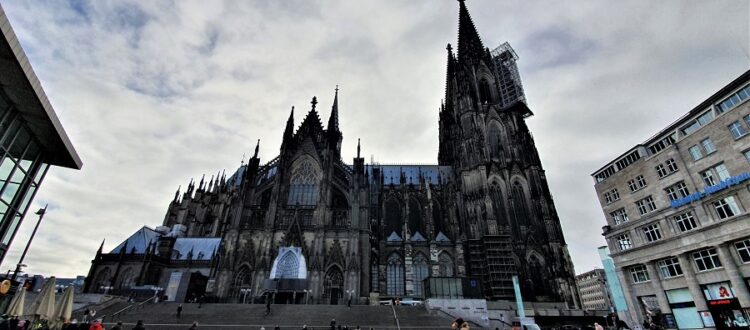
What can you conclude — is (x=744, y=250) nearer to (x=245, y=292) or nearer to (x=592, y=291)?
(x=245, y=292)

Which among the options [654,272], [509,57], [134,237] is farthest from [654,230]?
[134,237]

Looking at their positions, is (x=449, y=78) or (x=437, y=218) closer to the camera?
(x=437, y=218)

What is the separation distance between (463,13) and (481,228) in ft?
143

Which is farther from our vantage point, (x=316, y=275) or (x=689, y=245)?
(x=316, y=275)

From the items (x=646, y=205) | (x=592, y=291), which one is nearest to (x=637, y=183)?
(x=646, y=205)

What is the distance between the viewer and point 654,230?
25.0m

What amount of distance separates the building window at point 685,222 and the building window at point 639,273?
4317 millimetres

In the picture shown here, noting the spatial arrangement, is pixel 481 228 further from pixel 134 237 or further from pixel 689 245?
pixel 134 237

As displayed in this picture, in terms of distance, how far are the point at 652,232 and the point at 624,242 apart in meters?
2.88

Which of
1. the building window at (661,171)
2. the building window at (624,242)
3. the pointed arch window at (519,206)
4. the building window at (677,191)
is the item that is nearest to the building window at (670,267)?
the building window at (624,242)

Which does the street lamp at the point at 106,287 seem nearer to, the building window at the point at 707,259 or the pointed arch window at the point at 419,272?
the pointed arch window at the point at 419,272

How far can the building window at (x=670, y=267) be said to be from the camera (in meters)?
23.0

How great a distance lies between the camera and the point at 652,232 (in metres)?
25.1

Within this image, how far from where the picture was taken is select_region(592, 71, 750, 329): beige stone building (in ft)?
64.7
